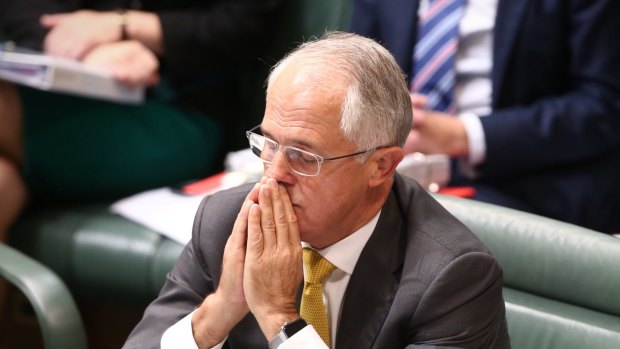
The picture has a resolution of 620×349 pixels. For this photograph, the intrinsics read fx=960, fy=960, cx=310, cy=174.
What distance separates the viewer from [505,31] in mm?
2248

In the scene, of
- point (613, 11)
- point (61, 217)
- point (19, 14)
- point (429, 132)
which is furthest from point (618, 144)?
point (19, 14)

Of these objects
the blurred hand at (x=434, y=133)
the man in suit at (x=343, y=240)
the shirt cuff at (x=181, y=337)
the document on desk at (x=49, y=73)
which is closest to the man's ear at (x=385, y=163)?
the man in suit at (x=343, y=240)

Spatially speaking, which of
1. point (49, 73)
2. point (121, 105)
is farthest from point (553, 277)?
point (121, 105)

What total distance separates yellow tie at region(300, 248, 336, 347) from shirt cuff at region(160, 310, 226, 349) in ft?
0.51

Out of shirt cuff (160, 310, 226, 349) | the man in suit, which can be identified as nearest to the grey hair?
the man in suit

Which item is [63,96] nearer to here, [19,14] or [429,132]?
[19,14]

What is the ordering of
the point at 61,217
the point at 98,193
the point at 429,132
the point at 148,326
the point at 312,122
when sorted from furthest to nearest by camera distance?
the point at 98,193 < the point at 61,217 < the point at 429,132 < the point at 148,326 < the point at 312,122

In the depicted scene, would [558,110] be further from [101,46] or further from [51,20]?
[51,20]

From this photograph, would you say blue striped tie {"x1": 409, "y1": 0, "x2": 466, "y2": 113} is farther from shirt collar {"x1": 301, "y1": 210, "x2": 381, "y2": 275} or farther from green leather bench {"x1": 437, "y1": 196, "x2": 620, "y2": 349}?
shirt collar {"x1": 301, "y1": 210, "x2": 381, "y2": 275}

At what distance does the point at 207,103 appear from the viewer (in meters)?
2.74

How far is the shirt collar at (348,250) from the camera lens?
1.61 meters

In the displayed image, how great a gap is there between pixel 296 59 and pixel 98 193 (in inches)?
48.0

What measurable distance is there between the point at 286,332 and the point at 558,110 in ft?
3.43

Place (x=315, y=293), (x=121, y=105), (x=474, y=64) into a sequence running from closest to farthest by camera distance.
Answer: (x=315, y=293) → (x=474, y=64) → (x=121, y=105)
